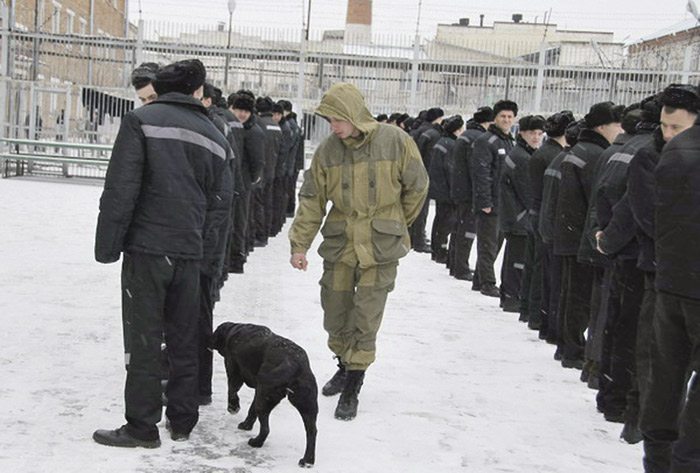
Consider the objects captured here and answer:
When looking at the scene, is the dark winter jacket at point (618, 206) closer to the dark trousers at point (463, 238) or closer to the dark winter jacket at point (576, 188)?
the dark winter jacket at point (576, 188)

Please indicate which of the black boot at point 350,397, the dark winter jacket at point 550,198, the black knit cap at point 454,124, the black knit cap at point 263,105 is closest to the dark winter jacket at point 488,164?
the black knit cap at point 454,124

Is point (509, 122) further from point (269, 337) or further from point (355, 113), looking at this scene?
point (269, 337)

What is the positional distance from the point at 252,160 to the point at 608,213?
5068mm

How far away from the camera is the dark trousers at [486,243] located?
412 inches

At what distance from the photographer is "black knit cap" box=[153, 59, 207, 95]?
16.1 ft

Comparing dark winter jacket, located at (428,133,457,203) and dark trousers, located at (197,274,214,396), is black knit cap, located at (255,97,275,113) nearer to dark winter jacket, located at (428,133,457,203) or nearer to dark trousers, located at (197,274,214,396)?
dark winter jacket, located at (428,133,457,203)

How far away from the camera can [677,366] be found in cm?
417

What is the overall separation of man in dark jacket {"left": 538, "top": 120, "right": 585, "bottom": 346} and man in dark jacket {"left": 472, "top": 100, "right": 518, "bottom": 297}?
7.29 ft

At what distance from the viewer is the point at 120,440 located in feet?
15.8

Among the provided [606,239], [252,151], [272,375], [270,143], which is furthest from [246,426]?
[270,143]

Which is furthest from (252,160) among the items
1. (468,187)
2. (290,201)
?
(290,201)

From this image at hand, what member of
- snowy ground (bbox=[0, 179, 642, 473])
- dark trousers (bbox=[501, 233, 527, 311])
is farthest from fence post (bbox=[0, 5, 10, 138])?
dark trousers (bbox=[501, 233, 527, 311])

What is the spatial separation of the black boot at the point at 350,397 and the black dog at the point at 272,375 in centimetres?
67

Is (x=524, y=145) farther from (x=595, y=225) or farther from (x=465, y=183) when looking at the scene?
(x=595, y=225)
